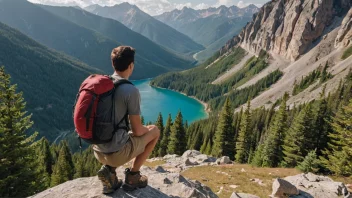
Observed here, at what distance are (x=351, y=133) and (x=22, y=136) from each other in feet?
112

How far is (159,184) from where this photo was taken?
1131 centimetres

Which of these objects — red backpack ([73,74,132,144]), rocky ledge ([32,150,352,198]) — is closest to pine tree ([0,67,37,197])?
rocky ledge ([32,150,352,198])

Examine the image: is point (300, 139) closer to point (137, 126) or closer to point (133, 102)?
point (137, 126)

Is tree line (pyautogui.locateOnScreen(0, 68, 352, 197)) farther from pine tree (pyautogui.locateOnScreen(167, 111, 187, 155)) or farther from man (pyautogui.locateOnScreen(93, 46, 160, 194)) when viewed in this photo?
man (pyautogui.locateOnScreen(93, 46, 160, 194))

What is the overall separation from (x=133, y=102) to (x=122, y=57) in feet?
4.20

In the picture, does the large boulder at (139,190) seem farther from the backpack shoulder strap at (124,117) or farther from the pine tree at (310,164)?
the pine tree at (310,164)

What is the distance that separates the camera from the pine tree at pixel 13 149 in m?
19.4

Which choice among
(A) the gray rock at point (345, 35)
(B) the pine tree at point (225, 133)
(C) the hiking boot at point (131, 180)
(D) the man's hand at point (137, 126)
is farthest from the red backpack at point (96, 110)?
(A) the gray rock at point (345, 35)

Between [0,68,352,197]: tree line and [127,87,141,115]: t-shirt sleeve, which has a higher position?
[127,87,141,115]: t-shirt sleeve

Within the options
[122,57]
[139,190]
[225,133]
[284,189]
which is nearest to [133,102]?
[122,57]

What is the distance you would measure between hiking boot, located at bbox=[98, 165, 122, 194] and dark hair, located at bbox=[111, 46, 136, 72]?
10.8 feet

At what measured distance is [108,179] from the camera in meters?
8.22

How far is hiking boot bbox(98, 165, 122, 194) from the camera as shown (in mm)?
8078

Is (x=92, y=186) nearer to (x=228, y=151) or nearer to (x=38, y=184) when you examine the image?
(x=38, y=184)
